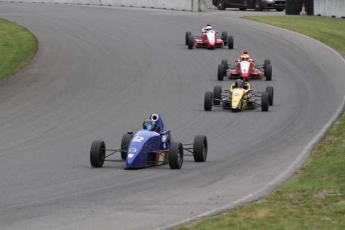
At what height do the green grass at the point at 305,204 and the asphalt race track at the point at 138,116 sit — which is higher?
the green grass at the point at 305,204

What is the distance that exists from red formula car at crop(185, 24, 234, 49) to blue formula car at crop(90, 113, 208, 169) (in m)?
23.0

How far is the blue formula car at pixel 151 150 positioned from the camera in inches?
739

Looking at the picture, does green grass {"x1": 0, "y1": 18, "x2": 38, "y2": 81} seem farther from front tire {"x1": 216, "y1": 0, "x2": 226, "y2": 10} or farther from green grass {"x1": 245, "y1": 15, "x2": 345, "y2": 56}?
front tire {"x1": 216, "y1": 0, "x2": 226, "y2": 10}

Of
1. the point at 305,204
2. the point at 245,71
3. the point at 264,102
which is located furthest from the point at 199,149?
the point at 245,71

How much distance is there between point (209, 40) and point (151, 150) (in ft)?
79.2

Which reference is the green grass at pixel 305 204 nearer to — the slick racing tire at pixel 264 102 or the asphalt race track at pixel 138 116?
the asphalt race track at pixel 138 116

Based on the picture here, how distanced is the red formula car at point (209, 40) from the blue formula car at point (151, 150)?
22977 millimetres

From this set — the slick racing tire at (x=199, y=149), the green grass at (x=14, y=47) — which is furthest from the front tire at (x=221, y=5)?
the slick racing tire at (x=199, y=149)

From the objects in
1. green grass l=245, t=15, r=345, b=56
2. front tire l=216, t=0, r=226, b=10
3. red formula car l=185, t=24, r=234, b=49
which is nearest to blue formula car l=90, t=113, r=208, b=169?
green grass l=245, t=15, r=345, b=56

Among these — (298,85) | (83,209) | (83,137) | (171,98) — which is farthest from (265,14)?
(83,209)

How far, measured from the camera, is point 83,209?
577 inches

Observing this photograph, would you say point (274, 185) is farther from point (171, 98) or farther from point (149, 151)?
point (171, 98)

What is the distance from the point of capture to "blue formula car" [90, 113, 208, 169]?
1878 cm

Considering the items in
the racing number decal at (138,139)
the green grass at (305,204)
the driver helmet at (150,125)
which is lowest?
the green grass at (305,204)
